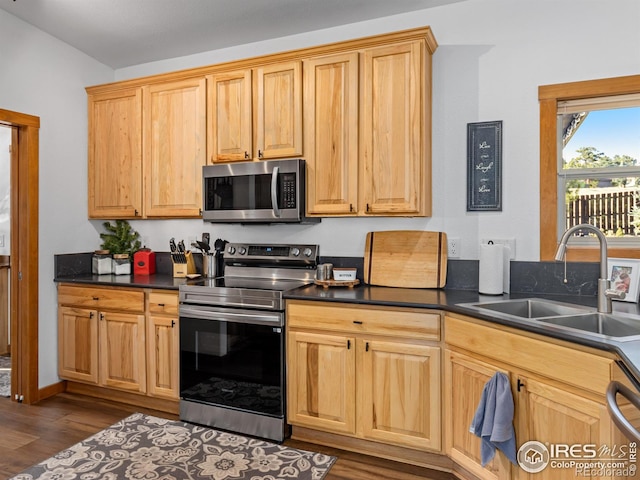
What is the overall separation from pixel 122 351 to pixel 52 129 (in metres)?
1.85

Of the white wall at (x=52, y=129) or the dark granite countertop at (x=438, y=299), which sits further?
the white wall at (x=52, y=129)

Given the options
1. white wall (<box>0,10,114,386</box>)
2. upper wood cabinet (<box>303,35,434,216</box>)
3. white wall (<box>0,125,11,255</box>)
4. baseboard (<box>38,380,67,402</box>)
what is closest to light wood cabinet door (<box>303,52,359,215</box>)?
upper wood cabinet (<box>303,35,434,216</box>)

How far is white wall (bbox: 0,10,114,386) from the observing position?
315 centimetres

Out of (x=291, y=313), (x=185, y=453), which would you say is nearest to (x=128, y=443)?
(x=185, y=453)

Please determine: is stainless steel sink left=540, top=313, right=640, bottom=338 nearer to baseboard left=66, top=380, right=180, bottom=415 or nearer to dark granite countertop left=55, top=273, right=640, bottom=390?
dark granite countertop left=55, top=273, right=640, bottom=390

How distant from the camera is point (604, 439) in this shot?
1528 millimetres

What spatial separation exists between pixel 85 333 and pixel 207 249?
3.69ft

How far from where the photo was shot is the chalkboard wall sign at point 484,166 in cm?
272

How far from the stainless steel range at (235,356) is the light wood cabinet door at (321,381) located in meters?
0.08

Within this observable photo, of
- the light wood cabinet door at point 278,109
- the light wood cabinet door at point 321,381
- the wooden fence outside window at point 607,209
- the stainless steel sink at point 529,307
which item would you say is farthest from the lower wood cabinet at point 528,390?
the light wood cabinet door at point 278,109

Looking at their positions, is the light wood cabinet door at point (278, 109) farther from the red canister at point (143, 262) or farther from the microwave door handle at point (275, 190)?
the red canister at point (143, 262)

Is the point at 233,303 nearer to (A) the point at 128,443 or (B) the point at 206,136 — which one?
(A) the point at 128,443

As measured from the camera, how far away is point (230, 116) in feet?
10.2

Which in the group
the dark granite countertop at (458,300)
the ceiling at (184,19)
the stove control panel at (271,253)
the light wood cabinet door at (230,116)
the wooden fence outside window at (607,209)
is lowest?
the dark granite countertop at (458,300)
